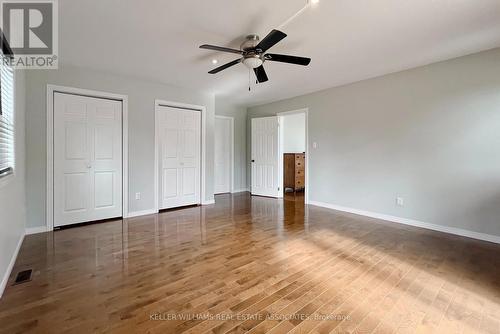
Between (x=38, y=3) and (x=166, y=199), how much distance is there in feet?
10.8

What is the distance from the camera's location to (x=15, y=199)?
8.39 ft

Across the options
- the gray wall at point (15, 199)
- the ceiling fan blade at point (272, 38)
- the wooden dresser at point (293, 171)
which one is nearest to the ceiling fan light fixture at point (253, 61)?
the ceiling fan blade at point (272, 38)

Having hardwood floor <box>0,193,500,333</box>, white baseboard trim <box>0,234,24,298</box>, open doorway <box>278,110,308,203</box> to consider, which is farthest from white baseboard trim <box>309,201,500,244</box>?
white baseboard trim <box>0,234,24,298</box>

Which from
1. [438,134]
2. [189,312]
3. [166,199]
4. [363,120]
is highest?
[363,120]

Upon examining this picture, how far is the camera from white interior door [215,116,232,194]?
643cm

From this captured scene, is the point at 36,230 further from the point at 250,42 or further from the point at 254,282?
the point at 250,42

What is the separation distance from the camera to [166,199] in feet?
15.2

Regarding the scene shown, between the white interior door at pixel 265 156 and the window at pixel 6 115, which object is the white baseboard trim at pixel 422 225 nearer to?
the white interior door at pixel 265 156

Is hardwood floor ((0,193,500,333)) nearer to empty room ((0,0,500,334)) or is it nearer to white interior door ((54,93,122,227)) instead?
empty room ((0,0,500,334))

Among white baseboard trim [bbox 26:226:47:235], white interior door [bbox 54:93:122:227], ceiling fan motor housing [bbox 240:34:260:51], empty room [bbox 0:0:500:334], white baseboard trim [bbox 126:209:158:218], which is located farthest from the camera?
white baseboard trim [bbox 126:209:158:218]

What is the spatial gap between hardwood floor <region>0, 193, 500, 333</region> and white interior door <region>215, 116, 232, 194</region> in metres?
3.02

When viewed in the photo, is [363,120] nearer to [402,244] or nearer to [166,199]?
[402,244]

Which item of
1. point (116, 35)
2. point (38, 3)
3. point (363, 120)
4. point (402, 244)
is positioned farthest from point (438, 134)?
point (38, 3)

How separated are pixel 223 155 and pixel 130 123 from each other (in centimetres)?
281
